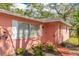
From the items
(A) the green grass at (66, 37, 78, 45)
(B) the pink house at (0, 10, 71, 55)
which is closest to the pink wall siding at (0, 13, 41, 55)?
(B) the pink house at (0, 10, 71, 55)

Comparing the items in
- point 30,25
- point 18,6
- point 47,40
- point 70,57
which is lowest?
point 70,57

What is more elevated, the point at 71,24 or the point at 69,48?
the point at 71,24

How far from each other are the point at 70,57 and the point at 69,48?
14 centimetres

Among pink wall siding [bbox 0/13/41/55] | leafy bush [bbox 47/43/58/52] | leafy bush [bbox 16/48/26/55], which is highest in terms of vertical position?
pink wall siding [bbox 0/13/41/55]

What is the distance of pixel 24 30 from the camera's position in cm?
338

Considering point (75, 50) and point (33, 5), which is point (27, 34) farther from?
point (75, 50)

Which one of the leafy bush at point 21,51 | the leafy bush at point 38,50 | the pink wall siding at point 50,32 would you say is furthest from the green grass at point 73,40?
the leafy bush at point 21,51

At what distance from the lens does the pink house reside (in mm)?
3287

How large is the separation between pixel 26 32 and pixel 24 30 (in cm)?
4

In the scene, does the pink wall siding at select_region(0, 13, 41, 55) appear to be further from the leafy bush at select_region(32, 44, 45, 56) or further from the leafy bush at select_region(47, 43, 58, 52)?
the leafy bush at select_region(47, 43, 58, 52)

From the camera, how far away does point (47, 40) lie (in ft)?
10.9

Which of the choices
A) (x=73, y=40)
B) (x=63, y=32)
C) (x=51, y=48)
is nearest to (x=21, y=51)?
(x=51, y=48)

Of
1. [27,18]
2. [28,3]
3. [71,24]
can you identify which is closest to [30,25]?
[27,18]

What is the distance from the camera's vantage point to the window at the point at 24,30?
334cm
